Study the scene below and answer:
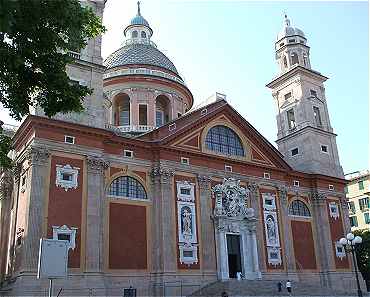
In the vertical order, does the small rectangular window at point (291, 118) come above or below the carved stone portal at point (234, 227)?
above

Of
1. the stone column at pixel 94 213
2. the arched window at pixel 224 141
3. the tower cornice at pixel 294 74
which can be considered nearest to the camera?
the stone column at pixel 94 213

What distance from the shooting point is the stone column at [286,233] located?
32.7 metres

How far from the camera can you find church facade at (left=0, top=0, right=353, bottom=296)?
24.4m

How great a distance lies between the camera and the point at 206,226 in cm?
2950

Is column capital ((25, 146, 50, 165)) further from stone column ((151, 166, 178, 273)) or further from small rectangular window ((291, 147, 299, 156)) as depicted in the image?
small rectangular window ((291, 147, 299, 156))

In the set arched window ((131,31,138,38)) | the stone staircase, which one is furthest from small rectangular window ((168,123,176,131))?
arched window ((131,31,138,38))

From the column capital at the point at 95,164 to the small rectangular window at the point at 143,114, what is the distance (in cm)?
1231

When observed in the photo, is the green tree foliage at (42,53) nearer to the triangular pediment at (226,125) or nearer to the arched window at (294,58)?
the triangular pediment at (226,125)

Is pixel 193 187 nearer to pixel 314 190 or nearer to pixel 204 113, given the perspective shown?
pixel 204 113

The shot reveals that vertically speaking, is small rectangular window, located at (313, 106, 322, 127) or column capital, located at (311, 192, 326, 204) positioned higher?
small rectangular window, located at (313, 106, 322, 127)

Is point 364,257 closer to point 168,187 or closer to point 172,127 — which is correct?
point 168,187

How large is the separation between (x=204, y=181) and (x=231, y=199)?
8.01 feet

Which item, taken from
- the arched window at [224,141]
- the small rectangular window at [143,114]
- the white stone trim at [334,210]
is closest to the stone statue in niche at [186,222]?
the arched window at [224,141]

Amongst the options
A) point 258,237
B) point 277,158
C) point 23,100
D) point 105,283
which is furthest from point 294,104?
point 23,100
